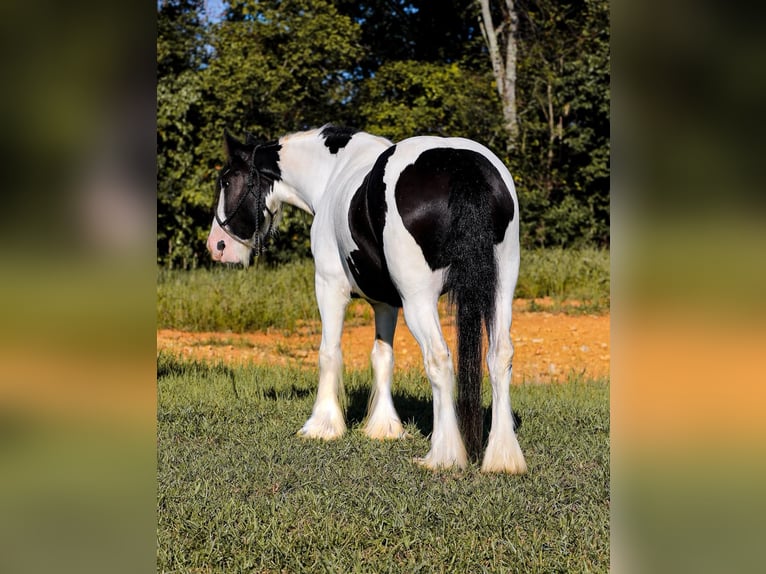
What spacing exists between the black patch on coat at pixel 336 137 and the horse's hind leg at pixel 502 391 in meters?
2.16

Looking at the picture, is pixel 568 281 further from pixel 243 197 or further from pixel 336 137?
pixel 243 197

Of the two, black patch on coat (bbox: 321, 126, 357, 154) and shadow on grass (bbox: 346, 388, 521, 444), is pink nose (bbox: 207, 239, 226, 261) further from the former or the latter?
shadow on grass (bbox: 346, 388, 521, 444)

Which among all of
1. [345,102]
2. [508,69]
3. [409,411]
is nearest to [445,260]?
[409,411]

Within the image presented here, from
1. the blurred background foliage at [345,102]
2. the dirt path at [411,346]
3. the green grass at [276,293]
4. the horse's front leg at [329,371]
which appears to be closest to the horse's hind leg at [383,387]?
the horse's front leg at [329,371]

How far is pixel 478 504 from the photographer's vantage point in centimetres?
405

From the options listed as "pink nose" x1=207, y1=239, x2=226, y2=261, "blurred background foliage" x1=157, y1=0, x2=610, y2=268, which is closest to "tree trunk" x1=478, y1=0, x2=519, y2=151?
"blurred background foliage" x1=157, y1=0, x2=610, y2=268

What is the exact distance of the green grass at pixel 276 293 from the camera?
11.8 metres

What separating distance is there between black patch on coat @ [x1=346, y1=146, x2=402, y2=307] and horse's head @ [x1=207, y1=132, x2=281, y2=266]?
1.46 metres

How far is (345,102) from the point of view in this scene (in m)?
20.1

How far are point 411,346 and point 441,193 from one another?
650cm

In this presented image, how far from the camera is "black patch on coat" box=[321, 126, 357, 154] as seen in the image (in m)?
6.47
